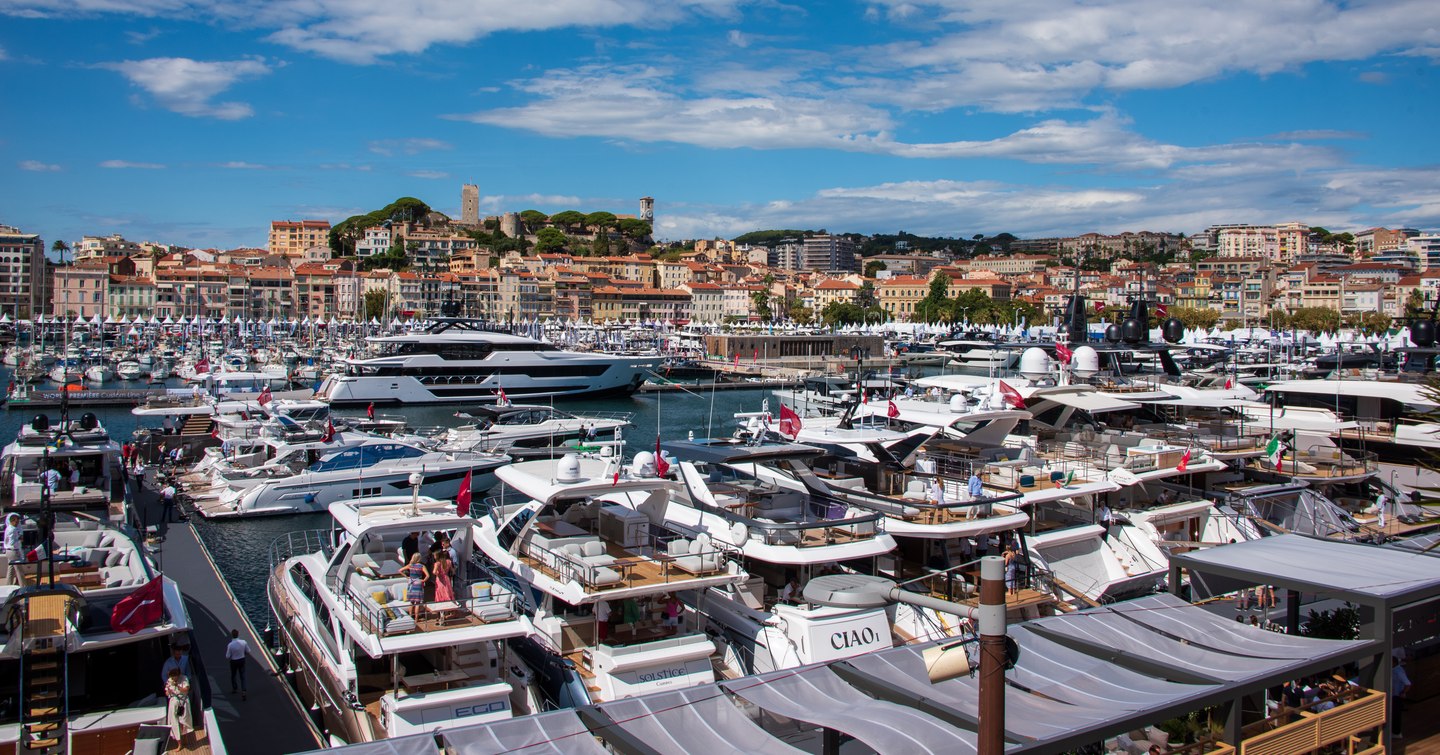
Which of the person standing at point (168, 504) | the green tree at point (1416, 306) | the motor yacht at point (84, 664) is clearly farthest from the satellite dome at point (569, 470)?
the green tree at point (1416, 306)

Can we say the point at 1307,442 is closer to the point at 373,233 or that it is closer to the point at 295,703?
the point at 295,703

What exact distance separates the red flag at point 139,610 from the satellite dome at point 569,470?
4043mm

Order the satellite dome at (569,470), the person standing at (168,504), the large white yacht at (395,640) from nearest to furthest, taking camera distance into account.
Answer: the large white yacht at (395,640), the satellite dome at (569,470), the person standing at (168,504)

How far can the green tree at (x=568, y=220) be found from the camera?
17462 centimetres

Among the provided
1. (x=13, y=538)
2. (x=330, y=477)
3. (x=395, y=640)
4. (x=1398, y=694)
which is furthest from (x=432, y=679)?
(x=330, y=477)

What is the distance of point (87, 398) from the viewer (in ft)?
158

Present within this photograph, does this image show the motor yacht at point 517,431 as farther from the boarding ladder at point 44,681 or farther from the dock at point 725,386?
the dock at point 725,386

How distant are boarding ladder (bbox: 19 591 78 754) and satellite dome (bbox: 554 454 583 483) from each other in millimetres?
4740

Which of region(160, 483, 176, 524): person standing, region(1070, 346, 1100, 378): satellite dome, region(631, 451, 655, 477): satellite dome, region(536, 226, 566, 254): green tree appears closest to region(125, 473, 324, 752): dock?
region(631, 451, 655, 477): satellite dome

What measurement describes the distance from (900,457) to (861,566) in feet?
9.23

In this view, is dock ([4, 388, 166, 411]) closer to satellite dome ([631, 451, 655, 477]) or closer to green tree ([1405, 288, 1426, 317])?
satellite dome ([631, 451, 655, 477])

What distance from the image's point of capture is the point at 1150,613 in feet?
28.6

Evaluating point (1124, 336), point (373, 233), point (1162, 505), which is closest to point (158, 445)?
point (1162, 505)

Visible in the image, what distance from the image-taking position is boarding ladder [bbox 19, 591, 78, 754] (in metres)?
8.41
